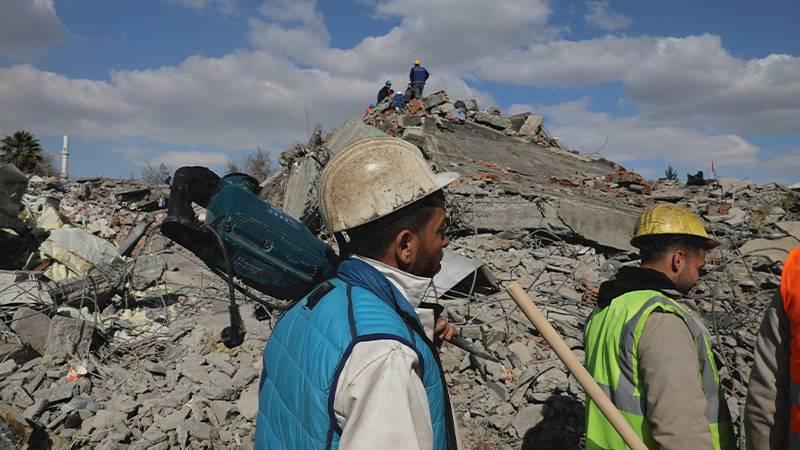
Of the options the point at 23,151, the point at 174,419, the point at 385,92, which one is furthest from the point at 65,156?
the point at 174,419

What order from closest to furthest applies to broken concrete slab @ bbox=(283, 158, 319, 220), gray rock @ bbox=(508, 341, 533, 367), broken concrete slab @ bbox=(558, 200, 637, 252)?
gray rock @ bbox=(508, 341, 533, 367) < broken concrete slab @ bbox=(558, 200, 637, 252) < broken concrete slab @ bbox=(283, 158, 319, 220)

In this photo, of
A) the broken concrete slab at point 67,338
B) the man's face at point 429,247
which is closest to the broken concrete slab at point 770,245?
the man's face at point 429,247

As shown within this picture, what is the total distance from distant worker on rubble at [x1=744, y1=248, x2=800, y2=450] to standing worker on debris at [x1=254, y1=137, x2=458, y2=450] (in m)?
1.07

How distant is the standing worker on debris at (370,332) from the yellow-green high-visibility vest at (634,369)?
832 millimetres

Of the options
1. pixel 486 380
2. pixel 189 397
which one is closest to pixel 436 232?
pixel 486 380

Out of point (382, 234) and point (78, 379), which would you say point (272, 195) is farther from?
point (382, 234)

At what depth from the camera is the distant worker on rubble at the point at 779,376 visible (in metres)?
1.59

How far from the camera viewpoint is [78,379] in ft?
15.4

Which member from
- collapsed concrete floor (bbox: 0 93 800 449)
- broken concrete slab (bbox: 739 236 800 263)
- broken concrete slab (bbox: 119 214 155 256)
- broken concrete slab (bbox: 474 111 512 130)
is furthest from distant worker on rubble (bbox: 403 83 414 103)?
broken concrete slab (bbox: 739 236 800 263)

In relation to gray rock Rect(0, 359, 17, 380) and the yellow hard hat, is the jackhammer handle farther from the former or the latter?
gray rock Rect(0, 359, 17, 380)

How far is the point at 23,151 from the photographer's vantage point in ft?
65.3

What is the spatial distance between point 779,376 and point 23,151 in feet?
79.2

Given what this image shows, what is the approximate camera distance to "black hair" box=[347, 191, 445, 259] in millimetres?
1293

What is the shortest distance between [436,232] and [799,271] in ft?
3.74
